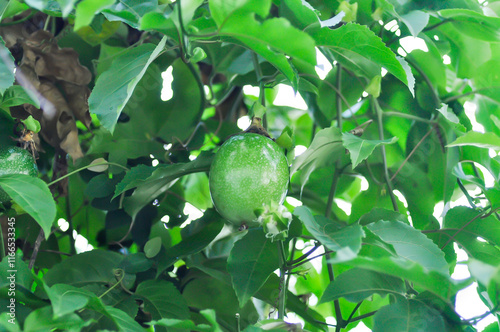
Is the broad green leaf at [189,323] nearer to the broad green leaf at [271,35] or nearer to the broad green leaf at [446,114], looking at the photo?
the broad green leaf at [271,35]

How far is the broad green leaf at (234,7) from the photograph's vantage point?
0.47 meters

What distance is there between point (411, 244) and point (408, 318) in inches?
4.1

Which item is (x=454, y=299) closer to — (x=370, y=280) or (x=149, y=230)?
(x=370, y=280)

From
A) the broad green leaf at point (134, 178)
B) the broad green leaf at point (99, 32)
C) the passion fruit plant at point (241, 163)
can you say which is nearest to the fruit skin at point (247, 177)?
the passion fruit plant at point (241, 163)

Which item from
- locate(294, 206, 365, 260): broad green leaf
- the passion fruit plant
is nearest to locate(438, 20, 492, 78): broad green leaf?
the passion fruit plant

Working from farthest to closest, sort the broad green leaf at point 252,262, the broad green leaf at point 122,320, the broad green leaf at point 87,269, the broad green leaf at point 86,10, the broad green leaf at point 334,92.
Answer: the broad green leaf at point 334,92
the broad green leaf at point 87,269
the broad green leaf at point 252,262
the broad green leaf at point 122,320
the broad green leaf at point 86,10

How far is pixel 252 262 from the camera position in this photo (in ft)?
2.16

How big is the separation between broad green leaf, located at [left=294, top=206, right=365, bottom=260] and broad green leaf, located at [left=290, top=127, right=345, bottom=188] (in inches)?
4.0

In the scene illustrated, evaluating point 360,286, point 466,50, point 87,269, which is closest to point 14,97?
point 87,269

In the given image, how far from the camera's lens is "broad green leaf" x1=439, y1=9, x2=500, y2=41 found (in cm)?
76

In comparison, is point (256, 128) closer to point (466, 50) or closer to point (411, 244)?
point (411, 244)

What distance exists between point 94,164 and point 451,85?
76 cm

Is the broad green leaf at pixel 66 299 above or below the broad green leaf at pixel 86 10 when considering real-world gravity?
below

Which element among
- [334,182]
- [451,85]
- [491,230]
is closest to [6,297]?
[334,182]
